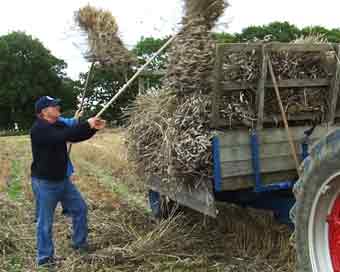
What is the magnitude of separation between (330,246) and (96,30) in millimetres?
4352

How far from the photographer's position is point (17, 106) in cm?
5950

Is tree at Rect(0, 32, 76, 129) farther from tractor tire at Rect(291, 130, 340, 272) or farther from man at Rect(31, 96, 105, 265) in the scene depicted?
Answer: tractor tire at Rect(291, 130, 340, 272)

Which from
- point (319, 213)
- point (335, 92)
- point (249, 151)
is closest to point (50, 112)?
point (249, 151)

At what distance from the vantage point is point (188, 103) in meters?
4.74

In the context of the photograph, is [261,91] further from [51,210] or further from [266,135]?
[51,210]

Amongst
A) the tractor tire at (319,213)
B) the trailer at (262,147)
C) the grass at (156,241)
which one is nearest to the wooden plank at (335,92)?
the trailer at (262,147)

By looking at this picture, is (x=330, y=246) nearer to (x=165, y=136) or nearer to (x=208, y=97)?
(x=208, y=97)

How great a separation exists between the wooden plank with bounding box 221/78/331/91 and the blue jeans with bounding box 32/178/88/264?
218 centimetres

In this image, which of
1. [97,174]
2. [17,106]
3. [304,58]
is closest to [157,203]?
[304,58]

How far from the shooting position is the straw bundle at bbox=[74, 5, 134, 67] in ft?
20.6

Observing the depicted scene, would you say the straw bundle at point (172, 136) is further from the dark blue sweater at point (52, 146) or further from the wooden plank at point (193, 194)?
the dark blue sweater at point (52, 146)

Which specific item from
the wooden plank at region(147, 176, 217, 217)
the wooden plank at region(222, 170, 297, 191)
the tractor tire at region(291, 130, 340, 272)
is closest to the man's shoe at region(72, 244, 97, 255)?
the wooden plank at region(147, 176, 217, 217)

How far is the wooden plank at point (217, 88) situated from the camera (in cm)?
426

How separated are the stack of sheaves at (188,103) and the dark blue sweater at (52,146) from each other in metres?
0.75
